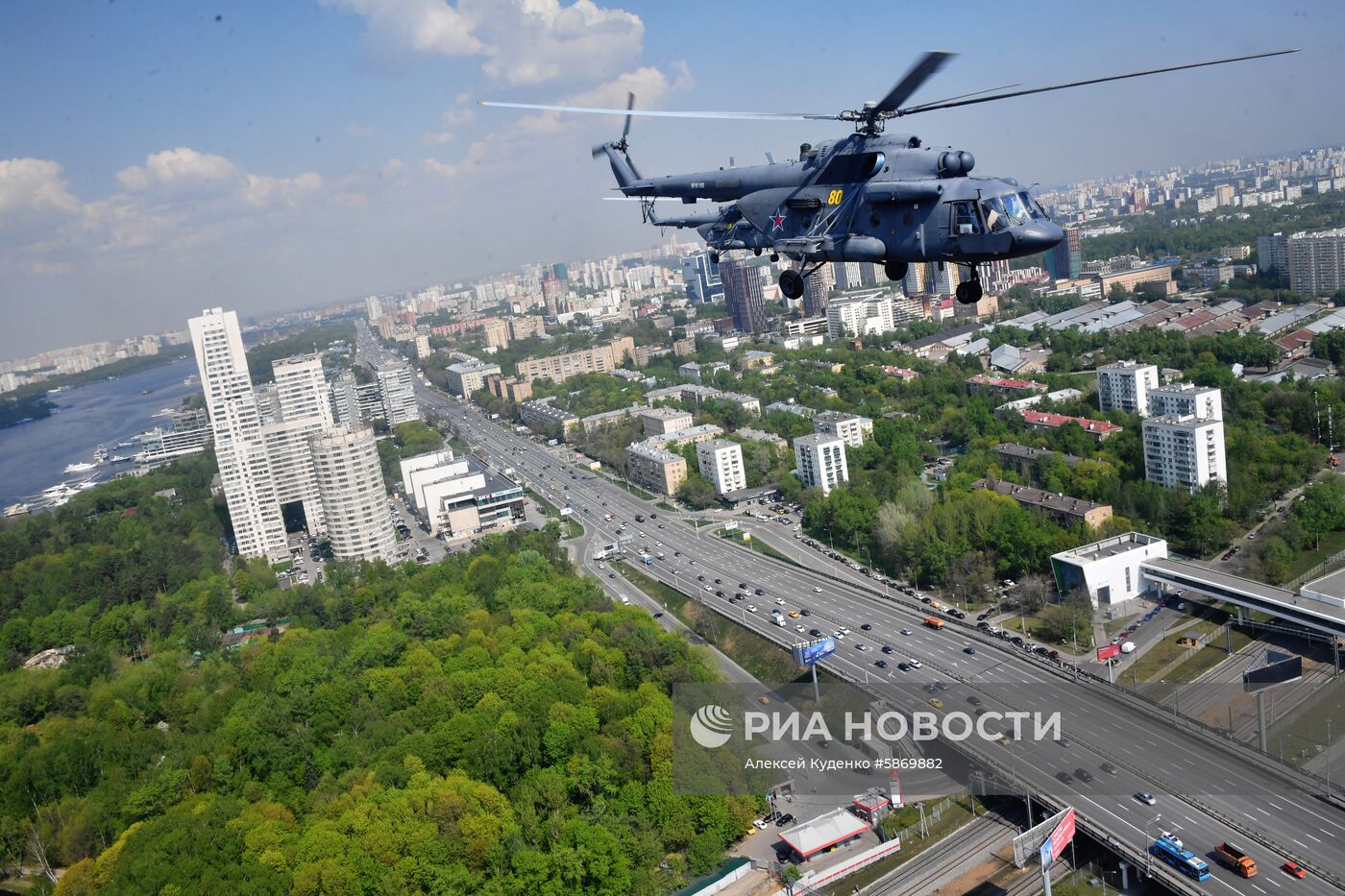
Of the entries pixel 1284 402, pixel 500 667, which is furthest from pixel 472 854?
A: pixel 1284 402

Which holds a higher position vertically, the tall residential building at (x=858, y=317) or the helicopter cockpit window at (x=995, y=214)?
the helicopter cockpit window at (x=995, y=214)

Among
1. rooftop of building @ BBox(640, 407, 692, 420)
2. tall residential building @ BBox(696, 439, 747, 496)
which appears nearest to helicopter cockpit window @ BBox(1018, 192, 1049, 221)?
tall residential building @ BBox(696, 439, 747, 496)

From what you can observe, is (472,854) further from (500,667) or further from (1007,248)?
(1007,248)

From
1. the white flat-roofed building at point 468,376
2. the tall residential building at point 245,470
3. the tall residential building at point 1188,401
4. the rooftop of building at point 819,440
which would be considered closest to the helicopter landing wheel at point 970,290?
the rooftop of building at point 819,440

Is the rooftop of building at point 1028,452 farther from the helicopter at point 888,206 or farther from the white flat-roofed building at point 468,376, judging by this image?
the white flat-roofed building at point 468,376

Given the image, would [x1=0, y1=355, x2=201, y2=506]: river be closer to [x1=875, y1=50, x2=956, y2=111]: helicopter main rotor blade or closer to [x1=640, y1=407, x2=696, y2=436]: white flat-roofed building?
[x1=640, y1=407, x2=696, y2=436]: white flat-roofed building

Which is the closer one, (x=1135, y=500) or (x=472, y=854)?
(x=472, y=854)
